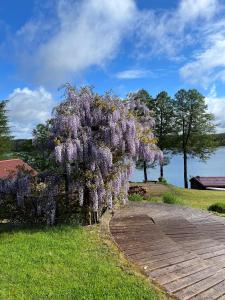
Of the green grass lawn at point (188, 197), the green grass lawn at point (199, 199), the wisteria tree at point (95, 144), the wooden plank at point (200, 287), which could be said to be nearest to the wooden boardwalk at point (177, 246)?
the wooden plank at point (200, 287)

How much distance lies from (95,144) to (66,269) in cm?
365

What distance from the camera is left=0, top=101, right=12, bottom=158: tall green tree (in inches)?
1665

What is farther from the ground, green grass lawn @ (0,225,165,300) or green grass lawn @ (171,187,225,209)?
green grass lawn @ (0,225,165,300)

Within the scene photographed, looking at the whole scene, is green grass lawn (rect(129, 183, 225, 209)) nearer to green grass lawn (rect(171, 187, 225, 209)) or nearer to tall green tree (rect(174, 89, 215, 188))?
green grass lawn (rect(171, 187, 225, 209))

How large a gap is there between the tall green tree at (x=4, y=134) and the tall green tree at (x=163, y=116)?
15.1 meters

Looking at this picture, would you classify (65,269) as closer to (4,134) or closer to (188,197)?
(188,197)

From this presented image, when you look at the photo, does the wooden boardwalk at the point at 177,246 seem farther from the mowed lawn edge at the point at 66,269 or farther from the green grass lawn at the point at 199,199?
the green grass lawn at the point at 199,199

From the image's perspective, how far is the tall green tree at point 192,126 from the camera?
40250mm

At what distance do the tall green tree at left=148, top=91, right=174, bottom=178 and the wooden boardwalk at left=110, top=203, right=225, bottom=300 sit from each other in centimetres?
2897

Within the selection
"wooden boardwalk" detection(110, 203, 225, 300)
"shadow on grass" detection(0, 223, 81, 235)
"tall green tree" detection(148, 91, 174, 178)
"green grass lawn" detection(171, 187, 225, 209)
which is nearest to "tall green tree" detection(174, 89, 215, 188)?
"tall green tree" detection(148, 91, 174, 178)

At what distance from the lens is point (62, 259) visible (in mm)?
7191

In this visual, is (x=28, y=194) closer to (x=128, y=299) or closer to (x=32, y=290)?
(x=32, y=290)

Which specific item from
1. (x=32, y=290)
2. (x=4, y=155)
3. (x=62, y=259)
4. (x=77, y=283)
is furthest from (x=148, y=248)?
(x=4, y=155)

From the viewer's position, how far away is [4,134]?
43.6 m
